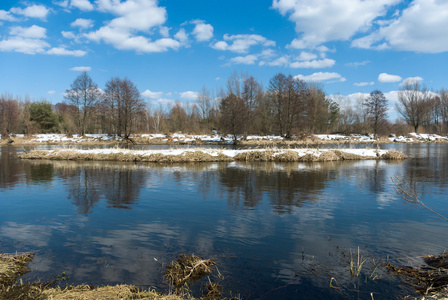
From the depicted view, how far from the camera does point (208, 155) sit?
1028 inches

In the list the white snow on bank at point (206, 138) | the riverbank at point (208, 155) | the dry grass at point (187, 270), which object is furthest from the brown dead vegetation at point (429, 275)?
the white snow on bank at point (206, 138)

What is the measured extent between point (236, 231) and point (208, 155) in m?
18.7

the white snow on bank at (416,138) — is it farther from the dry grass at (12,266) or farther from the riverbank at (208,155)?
the dry grass at (12,266)

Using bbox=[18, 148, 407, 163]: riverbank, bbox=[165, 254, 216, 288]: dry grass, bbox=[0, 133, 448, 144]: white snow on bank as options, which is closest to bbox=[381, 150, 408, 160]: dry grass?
bbox=[18, 148, 407, 163]: riverbank

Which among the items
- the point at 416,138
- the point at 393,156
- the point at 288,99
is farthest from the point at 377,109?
the point at 393,156

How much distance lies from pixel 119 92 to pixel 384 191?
51.9 meters

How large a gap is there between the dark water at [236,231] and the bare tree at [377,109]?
56979 mm

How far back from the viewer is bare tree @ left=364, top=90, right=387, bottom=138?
212ft

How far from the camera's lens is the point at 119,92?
55.1 meters

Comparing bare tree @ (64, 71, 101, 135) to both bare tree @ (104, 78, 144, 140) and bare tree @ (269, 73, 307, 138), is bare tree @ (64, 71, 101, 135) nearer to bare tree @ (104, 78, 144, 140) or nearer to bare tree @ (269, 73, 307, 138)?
bare tree @ (104, 78, 144, 140)

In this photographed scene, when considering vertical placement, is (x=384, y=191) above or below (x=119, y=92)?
below

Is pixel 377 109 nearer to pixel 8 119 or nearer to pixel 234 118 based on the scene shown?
pixel 234 118

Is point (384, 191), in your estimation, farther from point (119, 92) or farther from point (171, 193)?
point (119, 92)

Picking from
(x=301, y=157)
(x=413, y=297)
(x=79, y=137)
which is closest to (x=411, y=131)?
(x=301, y=157)
